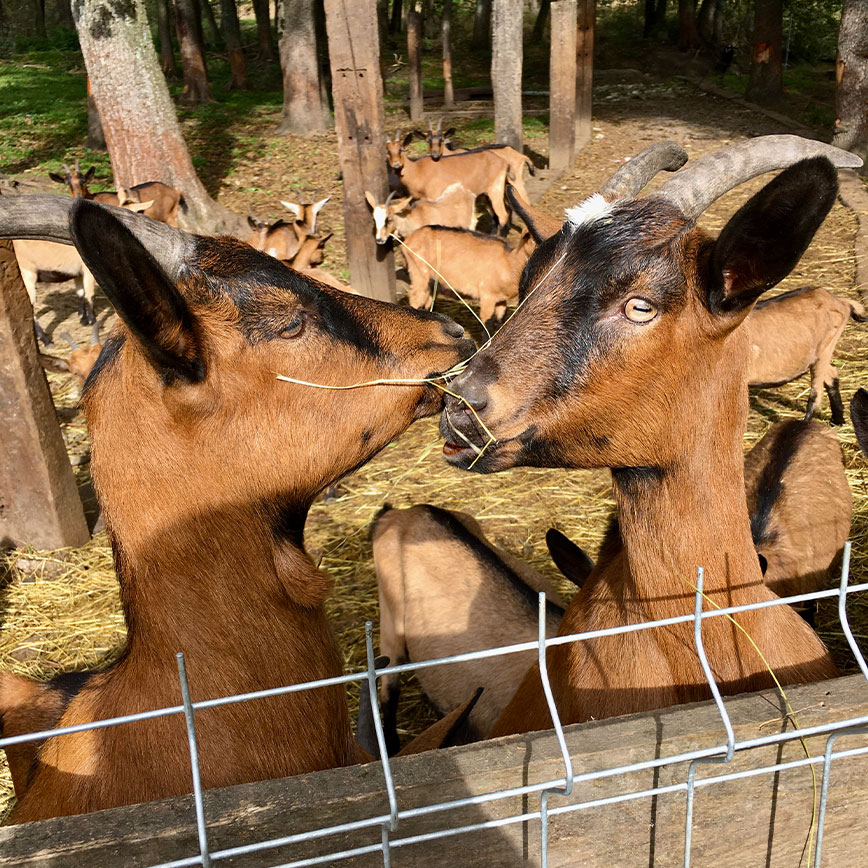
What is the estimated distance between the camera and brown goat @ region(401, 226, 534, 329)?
892 cm

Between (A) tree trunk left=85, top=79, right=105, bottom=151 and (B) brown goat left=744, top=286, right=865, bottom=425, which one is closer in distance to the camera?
(B) brown goat left=744, top=286, right=865, bottom=425

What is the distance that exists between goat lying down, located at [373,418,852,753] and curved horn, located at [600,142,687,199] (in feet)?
6.41

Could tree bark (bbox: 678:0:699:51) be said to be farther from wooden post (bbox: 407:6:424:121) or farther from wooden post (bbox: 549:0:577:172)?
wooden post (bbox: 549:0:577:172)

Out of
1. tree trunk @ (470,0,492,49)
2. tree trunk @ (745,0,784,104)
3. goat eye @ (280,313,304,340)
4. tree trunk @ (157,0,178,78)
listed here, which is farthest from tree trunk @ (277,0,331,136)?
goat eye @ (280,313,304,340)

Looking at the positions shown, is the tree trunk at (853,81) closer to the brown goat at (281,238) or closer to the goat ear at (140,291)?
the brown goat at (281,238)

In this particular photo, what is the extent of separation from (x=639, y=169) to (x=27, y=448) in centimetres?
418

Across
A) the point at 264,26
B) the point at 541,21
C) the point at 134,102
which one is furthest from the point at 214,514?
the point at 541,21

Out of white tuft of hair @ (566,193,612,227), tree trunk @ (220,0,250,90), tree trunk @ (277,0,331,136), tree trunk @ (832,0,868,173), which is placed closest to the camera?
white tuft of hair @ (566,193,612,227)

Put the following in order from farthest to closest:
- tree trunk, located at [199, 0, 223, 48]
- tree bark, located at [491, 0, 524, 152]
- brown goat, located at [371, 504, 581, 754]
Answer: tree trunk, located at [199, 0, 223, 48], tree bark, located at [491, 0, 524, 152], brown goat, located at [371, 504, 581, 754]

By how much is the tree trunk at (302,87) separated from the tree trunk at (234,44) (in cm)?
584

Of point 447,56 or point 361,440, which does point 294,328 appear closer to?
point 361,440

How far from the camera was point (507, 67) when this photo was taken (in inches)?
504

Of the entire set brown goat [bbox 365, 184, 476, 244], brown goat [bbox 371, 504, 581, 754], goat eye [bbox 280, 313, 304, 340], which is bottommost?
brown goat [bbox 371, 504, 581, 754]

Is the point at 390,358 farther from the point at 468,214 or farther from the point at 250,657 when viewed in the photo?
the point at 468,214
